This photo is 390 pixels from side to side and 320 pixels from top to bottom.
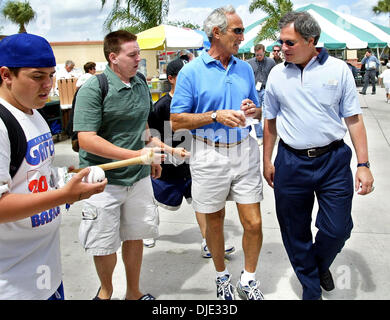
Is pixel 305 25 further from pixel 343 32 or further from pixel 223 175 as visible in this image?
pixel 343 32

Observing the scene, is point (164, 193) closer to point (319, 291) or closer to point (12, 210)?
point (319, 291)

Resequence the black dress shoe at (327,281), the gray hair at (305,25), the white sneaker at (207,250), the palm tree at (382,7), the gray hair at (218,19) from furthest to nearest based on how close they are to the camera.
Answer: the palm tree at (382,7)
the white sneaker at (207,250)
the black dress shoe at (327,281)
the gray hair at (218,19)
the gray hair at (305,25)

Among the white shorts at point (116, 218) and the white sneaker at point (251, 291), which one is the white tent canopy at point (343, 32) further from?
the white shorts at point (116, 218)

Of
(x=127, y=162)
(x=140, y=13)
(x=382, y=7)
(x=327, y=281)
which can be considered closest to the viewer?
(x=127, y=162)

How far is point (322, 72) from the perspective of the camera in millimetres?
2648

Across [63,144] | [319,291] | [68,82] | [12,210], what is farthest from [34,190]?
[68,82]

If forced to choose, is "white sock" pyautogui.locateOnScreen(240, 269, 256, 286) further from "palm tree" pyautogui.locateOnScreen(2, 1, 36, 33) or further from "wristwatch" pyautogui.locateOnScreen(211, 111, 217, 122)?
"palm tree" pyautogui.locateOnScreen(2, 1, 36, 33)

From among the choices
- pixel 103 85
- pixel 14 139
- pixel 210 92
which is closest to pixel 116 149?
pixel 103 85

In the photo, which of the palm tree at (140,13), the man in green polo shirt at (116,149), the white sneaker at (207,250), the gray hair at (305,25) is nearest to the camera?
the man in green polo shirt at (116,149)

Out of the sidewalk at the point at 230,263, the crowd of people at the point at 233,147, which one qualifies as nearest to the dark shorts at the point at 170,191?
the sidewalk at the point at 230,263

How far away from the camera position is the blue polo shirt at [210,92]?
2814 millimetres

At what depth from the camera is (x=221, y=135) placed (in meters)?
2.85

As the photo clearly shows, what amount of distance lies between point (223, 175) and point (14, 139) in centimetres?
161

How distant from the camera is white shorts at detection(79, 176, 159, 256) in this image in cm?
268
